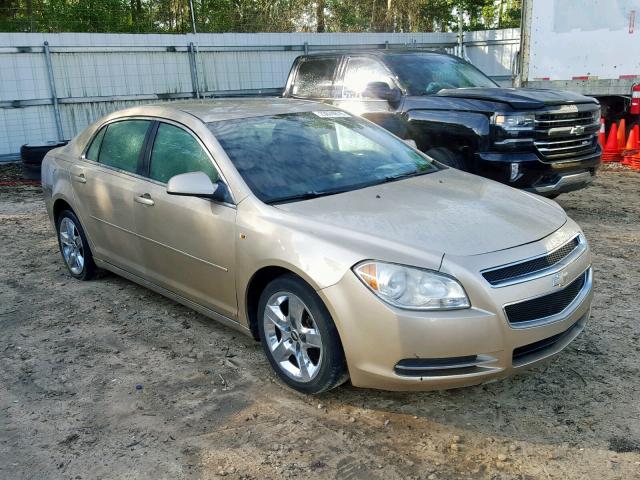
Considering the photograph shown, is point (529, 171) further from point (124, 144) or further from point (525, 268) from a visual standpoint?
point (124, 144)

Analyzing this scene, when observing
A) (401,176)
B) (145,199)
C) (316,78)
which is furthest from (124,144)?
(316,78)

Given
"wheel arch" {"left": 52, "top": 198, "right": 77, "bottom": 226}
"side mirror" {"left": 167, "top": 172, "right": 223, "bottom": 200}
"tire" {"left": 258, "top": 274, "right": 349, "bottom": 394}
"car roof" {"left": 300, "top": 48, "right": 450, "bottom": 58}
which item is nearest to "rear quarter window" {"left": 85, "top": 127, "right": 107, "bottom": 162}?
"wheel arch" {"left": 52, "top": 198, "right": 77, "bottom": 226}

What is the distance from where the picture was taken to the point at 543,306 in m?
3.20

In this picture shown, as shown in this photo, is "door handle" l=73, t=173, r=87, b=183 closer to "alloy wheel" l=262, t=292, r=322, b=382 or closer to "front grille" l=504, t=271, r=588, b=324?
"alloy wheel" l=262, t=292, r=322, b=382

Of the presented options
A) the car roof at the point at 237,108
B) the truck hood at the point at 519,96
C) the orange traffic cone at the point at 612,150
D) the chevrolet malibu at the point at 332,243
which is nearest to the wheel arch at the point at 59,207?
the chevrolet malibu at the point at 332,243

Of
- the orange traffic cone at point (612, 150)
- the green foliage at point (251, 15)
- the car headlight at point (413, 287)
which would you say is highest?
the green foliage at point (251, 15)

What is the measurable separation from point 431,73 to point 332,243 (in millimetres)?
5249

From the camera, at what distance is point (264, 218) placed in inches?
142

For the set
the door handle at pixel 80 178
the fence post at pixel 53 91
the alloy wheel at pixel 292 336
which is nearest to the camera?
the alloy wheel at pixel 292 336

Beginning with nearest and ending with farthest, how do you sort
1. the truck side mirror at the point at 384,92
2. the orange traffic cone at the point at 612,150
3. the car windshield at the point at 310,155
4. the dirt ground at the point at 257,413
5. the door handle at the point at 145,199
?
1. the dirt ground at the point at 257,413
2. the car windshield at the point at 310,155
3. the door handle at the point at 145,199
4. the truck side mirror at the point at 384,92
5. the orange traffic cone at the point at 612,150

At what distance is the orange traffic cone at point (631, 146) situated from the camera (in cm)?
1019

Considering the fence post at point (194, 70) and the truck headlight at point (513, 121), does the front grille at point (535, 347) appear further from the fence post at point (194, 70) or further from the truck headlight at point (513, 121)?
the fence post at point (194, 70)

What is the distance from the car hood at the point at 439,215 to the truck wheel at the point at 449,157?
8.74 feet

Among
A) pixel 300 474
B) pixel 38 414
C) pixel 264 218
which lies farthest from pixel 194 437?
pixel 264 218
